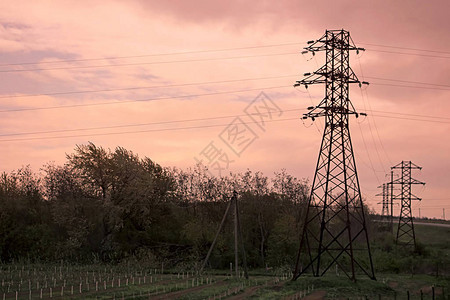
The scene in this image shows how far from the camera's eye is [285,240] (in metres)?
66.4

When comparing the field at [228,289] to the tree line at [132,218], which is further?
the tree line at [132,218]

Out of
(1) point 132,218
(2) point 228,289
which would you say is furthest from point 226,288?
(1) point 132,218

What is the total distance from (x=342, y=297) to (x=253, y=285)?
10.3 metres

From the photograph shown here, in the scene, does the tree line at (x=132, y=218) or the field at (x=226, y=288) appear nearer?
the field at (x=226, y=288)

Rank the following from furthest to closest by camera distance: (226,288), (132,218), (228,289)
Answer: (132,218) → (226,288) → (228,289)

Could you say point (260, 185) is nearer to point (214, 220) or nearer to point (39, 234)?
point (214, 220)

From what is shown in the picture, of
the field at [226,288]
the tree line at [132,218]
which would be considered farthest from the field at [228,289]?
the tree line at [132,218]

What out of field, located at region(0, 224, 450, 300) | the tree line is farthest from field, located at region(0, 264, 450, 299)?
the tree line

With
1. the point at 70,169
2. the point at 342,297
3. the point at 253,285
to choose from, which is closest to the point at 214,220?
the point at 70,169

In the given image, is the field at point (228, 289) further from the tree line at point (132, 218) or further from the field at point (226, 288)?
the tree line at point (132, 218)

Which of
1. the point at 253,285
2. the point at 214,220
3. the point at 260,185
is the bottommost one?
the point at 253,285

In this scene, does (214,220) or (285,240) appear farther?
(214,220)

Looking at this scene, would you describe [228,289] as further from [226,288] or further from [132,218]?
[132,218]

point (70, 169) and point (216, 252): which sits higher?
point (70, 169)
